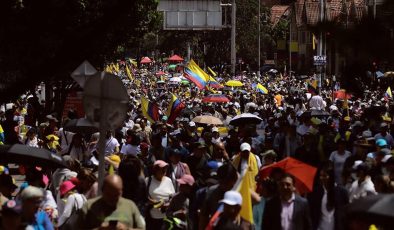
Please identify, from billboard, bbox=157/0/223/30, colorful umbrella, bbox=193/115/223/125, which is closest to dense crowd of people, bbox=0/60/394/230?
colorful umbrella, bbox=193/115/223/125

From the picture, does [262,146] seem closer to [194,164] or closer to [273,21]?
[194,164]

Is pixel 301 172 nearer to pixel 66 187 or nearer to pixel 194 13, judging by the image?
pixel 66 187

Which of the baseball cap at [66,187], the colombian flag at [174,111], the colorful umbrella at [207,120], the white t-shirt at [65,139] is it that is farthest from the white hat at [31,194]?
the colombian flag at [174,111]

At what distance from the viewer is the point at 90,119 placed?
36.2 feet

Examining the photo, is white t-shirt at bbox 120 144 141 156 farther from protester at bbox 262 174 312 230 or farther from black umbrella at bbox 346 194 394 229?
black umbrella at bbox 346 194 394 229

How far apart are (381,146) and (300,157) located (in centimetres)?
183

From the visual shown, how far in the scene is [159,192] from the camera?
13211mm

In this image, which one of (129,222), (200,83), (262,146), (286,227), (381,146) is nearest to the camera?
(129,222)

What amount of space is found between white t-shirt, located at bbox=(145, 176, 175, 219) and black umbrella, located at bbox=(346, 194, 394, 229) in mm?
5172

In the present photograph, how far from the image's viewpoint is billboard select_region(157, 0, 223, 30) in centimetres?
4478

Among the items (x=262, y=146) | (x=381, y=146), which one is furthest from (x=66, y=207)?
(x=262, y=146)

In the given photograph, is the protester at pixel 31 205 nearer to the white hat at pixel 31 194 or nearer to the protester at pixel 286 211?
the white hat at pixel 31 194

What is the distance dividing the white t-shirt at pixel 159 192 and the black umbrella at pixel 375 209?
5.17 meters

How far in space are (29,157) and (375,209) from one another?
532 cm
